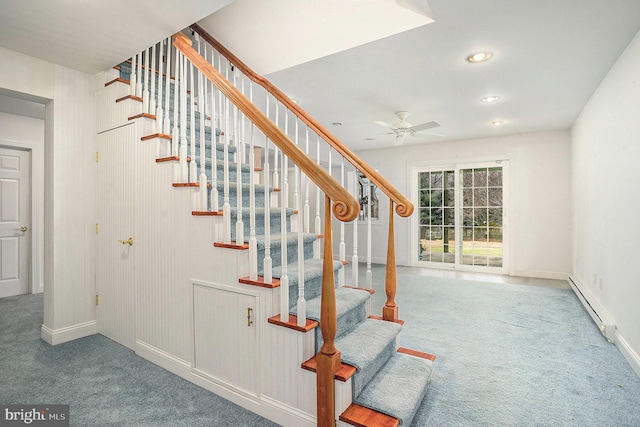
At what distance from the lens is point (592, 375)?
2234mm

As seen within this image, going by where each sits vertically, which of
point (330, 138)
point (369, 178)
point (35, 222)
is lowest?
point (35, 222)

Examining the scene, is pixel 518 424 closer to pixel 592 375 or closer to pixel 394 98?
pixel 592 375

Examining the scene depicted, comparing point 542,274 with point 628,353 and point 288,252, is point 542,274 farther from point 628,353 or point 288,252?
point 288,252

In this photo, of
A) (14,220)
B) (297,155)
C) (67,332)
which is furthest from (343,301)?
(14,220)

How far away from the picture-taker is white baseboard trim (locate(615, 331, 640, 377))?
228 centimetres

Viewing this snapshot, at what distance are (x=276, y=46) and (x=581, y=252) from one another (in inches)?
181

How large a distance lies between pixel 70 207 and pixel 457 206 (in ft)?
18.9

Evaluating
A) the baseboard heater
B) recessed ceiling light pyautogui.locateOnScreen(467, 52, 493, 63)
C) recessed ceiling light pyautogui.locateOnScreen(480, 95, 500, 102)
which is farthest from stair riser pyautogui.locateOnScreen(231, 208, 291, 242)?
the baseboard heater

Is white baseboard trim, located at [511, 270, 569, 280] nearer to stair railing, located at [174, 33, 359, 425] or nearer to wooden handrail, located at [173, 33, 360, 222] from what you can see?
stair railing, located at [174, 33, 359, 425]

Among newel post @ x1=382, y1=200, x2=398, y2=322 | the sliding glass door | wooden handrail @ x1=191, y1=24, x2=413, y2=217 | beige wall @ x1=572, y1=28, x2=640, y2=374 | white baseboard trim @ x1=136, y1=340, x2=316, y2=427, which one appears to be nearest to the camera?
white baseboard trim @ x1=136, y1=340, x2=316, y2=427

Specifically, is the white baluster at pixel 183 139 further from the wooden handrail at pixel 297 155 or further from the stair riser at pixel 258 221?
the stair riser at pixel 258 221

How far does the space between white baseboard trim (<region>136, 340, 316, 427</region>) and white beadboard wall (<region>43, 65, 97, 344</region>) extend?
0.83m

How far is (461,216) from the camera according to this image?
238 inches

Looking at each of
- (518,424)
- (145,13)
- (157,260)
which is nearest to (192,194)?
(157,260)
